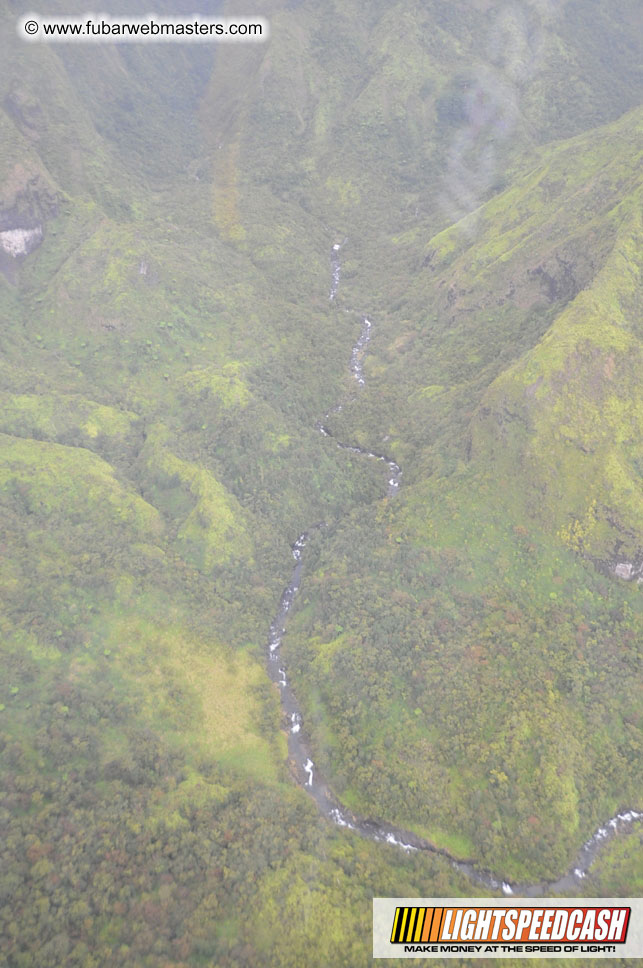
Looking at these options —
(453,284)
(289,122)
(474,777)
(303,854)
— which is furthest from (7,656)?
(289,122)

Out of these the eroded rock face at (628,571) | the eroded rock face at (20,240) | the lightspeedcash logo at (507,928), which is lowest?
the eroded rock face at (20,240)

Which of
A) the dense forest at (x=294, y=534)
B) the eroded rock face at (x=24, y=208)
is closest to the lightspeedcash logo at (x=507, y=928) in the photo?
the dense forest at (x=294, y=534)

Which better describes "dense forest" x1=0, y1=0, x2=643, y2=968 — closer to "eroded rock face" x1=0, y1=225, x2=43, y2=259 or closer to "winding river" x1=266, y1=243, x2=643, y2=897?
"eroded rock face" x1=0, y1=225, x2=43, y2=259

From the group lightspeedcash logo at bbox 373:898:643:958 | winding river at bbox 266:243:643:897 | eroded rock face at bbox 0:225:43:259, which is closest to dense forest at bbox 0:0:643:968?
eroded rock face at bbox 0:225:43:259

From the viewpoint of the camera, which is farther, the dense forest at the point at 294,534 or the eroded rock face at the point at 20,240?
the eroded rock face at the point at 20,240

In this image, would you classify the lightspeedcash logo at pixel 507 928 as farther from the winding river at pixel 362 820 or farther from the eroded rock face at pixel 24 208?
the eroded rock face at pixel 24 208

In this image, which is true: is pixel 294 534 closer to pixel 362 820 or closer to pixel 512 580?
pixel 512 580

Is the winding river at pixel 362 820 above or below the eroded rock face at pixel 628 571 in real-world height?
below

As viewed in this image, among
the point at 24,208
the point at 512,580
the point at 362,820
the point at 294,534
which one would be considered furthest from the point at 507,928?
the point at 24,208

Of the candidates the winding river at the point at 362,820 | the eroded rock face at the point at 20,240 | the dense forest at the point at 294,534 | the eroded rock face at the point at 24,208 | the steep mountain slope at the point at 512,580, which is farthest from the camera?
the eroded rock face at the point at 20,240

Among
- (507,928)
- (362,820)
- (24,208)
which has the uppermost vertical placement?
Answer: (507,928)
